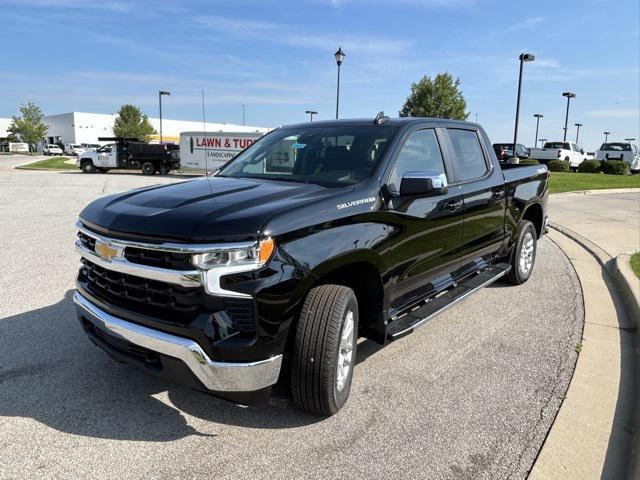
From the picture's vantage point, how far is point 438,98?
4212cm

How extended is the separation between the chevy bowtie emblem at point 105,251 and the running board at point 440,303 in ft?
6.10

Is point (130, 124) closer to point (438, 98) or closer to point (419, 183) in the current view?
point (438, 98)

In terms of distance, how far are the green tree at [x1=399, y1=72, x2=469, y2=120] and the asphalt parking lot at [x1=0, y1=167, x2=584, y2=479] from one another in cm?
3981

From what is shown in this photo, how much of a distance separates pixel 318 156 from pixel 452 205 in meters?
1.24

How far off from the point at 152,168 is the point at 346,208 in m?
29.8

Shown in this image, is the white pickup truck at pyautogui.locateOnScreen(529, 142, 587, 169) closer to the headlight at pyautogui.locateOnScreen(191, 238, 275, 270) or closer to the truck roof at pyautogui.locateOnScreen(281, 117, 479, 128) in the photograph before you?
the truck roof at pyautogui.locateOnScreen(281, 117, 479, 128)

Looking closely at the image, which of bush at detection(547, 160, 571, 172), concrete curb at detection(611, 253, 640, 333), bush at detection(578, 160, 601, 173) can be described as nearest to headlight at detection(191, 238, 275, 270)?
concrete curb at detection(611, 253, 640, 333)

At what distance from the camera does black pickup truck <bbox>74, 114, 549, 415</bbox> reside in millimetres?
2529

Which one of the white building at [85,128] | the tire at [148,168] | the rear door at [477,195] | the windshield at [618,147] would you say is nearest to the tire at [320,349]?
the rear door at [477,195]

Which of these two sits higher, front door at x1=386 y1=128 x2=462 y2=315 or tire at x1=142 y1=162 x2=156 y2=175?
front door at x1=386 y1=128 x2=462 y2=315

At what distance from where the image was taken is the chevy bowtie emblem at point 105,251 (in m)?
2.81

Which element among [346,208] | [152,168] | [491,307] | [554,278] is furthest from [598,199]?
[152,168]

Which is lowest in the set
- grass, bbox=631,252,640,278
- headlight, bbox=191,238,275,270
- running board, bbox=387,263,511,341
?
grass, bbox=631,252,640,278

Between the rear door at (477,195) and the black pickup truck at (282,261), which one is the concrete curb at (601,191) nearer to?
the rear door at (477,195)
